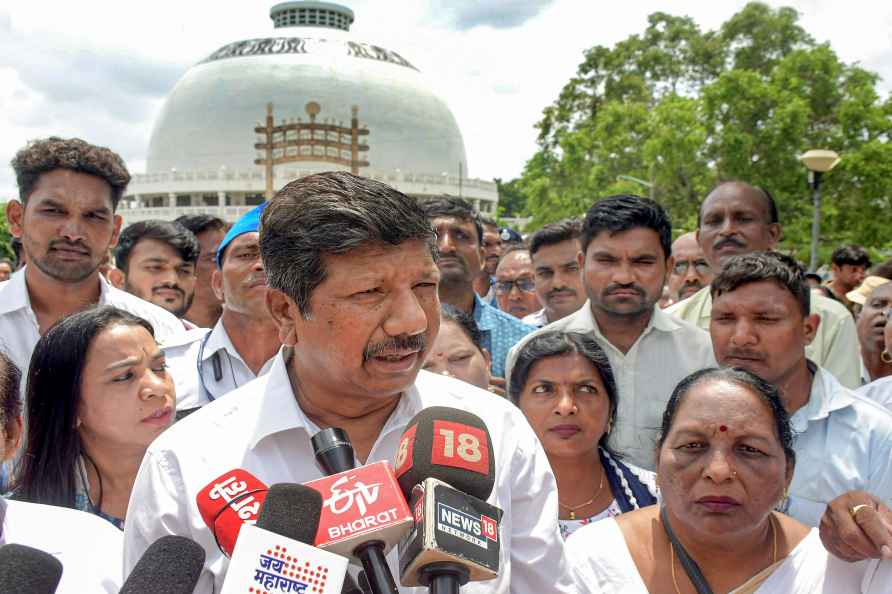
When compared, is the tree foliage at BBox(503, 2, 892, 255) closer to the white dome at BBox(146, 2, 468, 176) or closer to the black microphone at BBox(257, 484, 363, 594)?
the black microphone at BBox(257, 484, 363, 594)

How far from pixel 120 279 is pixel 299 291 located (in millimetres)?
4858

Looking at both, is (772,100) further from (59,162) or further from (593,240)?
(59,162)

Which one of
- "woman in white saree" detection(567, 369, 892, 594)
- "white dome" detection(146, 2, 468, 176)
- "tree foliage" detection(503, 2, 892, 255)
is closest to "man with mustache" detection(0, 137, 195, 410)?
"woman in white saree" detection(567, 369, 892, 594)

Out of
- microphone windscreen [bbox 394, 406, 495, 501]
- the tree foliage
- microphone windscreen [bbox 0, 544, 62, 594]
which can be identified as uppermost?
the tree foliage

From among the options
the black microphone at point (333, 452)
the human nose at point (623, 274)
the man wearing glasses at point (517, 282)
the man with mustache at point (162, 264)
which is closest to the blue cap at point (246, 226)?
the man with mustache at point (162, 264)

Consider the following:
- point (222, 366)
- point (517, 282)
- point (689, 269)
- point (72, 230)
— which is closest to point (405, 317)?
point (222, 366)

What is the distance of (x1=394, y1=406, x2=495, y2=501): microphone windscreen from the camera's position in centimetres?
182

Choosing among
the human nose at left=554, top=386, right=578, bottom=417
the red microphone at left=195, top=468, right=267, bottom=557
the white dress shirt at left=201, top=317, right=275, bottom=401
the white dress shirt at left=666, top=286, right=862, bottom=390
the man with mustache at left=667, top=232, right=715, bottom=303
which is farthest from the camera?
the man with mustache at left=667, top=232, right=715, bottom=303

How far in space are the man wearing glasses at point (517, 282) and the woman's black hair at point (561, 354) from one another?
3322 mm

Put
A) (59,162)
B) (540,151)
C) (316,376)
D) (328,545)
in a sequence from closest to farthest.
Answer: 1. (328,545)
2. (316,376)
3. (59,162)
4. (540,151)

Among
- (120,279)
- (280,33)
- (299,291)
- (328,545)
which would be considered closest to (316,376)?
(299,291)

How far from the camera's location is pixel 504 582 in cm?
215

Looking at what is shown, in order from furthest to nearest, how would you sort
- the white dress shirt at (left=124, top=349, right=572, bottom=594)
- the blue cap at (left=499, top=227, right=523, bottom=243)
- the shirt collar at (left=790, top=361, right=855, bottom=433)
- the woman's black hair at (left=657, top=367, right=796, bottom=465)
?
the blue cap at (left=499, top=227, right=523, bottom=243) → the shirt collar at (left=790, top=361, right=855, bottom=433) → the woman's black hair at (left=657, top=367, right=796, bottom=465) → the white dress shirt at (left=124, top=349, right=572, bottom=594)

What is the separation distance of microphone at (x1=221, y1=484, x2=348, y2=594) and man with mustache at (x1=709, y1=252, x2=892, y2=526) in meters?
2.44
